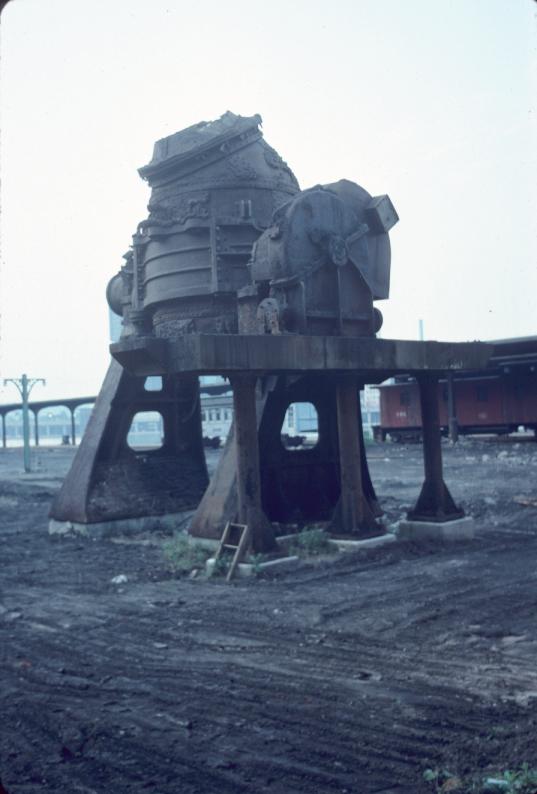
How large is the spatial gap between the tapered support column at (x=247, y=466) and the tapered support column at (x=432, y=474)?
2687 millimetres

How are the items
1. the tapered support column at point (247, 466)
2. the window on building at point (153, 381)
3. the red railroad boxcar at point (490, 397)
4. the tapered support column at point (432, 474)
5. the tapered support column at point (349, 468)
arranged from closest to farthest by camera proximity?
the tapered support column at point (247, 466) → the tapered support column at point (349, 468) → the tapered support column at point (432, 474) → the window on building at point (153, 381) → the red railroad boxcar at point (490, 397)

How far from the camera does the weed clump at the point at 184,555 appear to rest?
31.3 feet

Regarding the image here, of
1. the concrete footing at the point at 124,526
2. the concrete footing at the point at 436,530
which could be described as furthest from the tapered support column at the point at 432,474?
the concrete footing at the point at 124,526

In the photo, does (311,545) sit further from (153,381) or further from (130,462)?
(153,381)

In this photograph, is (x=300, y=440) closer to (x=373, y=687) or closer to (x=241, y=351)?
(x=241, y=351)

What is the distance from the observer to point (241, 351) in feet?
27.7

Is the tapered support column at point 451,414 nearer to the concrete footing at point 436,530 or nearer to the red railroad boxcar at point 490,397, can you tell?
the red railroad boxcar at point 490,397

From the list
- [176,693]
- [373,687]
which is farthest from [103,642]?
[373,687]

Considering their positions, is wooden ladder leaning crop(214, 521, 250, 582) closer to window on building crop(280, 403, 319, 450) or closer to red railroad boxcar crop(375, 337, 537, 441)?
red railroad boxcar crop(375, 337, 537, 441)

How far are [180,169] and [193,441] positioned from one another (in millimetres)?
4735

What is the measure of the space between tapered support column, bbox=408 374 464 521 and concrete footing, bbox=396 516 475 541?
9cm

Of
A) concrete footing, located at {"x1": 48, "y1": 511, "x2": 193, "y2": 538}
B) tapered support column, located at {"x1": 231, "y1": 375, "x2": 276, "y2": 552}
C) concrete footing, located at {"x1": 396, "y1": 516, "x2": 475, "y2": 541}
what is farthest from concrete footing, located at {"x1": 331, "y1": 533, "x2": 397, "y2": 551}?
concrete footing, located at {"x1": 48, "y1": 511, "x2": 193, "y2": 538}

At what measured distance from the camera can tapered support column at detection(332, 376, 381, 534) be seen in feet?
33.2

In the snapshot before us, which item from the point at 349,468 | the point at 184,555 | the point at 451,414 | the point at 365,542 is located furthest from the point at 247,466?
the point at 451,414
